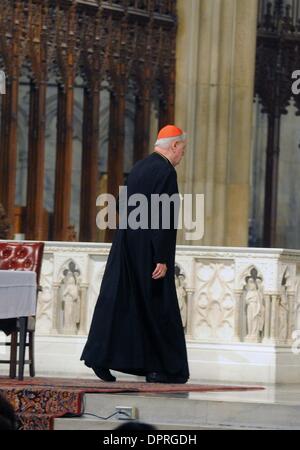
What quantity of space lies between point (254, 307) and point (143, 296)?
252 cm

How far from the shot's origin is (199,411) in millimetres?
8633

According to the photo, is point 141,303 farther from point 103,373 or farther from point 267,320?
point 267,320

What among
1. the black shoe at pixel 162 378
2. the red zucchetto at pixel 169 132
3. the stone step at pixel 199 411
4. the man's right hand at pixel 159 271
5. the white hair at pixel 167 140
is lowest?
the stone step at pixel 199 411

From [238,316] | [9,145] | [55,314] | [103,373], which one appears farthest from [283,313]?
[9,145]

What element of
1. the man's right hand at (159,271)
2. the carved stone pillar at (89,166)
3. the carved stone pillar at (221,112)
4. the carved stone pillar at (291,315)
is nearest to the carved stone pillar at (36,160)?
the carved stone pillar at (89,166)

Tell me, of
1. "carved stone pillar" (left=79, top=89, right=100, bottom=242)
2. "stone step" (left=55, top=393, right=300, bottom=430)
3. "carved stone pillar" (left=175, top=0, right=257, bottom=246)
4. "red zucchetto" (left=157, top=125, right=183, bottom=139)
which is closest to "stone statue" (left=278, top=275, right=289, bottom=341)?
"red zucchetto" (left=157, top=125, right=183, bottom=139)

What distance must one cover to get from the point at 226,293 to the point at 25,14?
4607 mm

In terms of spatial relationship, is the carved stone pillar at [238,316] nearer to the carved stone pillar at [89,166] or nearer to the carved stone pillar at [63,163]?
the carved stone pillar at [63,163]

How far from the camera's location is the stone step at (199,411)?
8.58 m

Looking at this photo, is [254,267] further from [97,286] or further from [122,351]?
[122,351]

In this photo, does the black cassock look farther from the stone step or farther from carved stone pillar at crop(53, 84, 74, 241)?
carved stone pillar at crop(53, 84, 74, 241)

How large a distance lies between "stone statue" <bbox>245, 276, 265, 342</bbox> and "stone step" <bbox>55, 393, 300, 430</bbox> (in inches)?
123

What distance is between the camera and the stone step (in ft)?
28.1

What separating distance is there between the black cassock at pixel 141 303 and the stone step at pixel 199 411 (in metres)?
0.74
